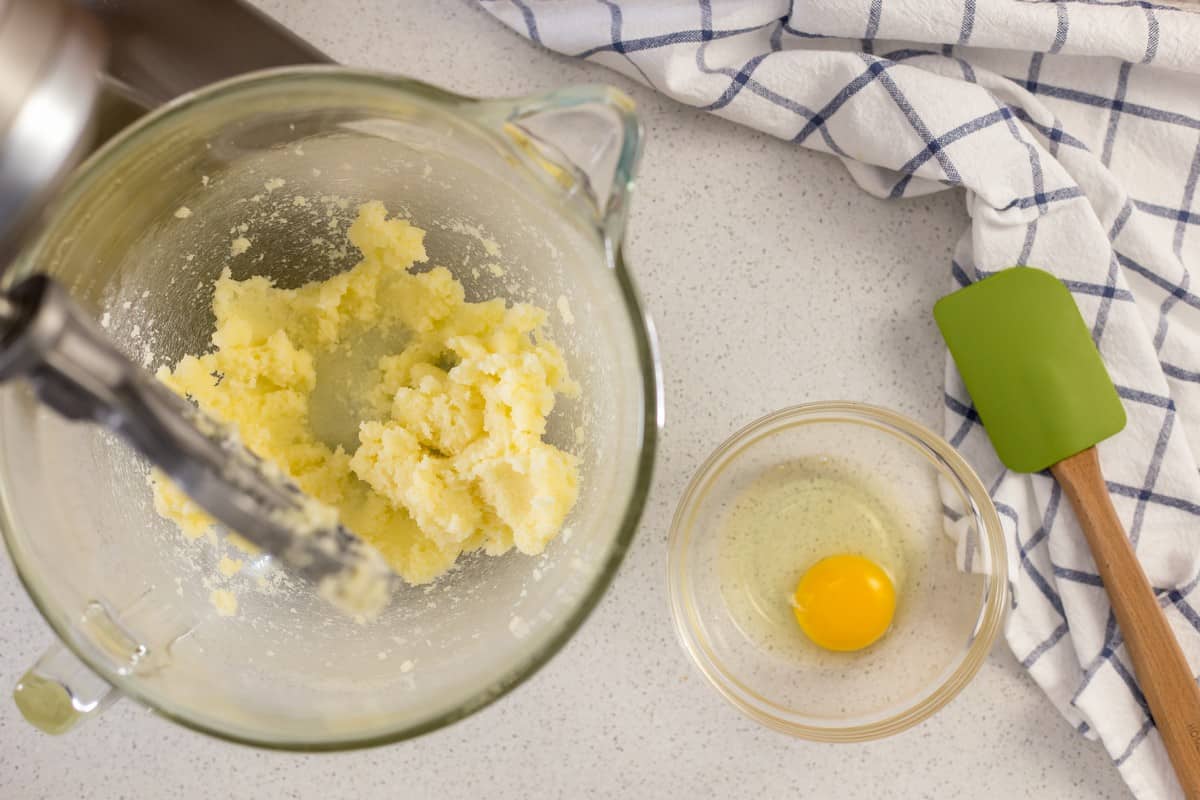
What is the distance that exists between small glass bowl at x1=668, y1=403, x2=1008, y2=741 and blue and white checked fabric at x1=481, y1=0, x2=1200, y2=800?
0.19ft

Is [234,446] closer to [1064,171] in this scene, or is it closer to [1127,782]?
[1064,171]

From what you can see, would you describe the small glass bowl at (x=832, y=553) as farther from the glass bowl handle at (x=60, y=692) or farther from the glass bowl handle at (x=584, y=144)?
the glass bowl handle at (x=60, y=692)

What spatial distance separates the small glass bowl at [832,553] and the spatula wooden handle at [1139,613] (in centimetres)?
12

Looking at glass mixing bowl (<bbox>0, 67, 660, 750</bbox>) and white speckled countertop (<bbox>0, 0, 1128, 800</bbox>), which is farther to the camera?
white speckled countertop (<bbox>0, 0, 1128, 800</bbox>)

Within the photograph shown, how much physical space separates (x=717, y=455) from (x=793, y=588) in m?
0.22

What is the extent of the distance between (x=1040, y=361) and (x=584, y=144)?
65 centimetres

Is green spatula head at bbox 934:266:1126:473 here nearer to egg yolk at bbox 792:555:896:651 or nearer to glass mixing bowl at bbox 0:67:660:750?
egg yolk at bbox 792:555:896:651

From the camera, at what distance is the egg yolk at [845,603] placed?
124cm

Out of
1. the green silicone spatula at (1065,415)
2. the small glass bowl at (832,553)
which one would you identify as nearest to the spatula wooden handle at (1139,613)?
the green silicone spatula at (1065,415)

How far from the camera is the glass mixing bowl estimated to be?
919mm

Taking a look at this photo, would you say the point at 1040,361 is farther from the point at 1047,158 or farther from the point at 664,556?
the point at 664,556

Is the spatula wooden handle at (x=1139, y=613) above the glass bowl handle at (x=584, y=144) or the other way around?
the other way around

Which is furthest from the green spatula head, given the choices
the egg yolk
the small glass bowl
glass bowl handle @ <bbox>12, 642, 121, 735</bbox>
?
glass bowl handle @ <bbox>12, 642, 121, 735</bbox>

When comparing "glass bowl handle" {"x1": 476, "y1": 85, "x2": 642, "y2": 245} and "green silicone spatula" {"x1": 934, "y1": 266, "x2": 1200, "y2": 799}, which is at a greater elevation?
"glass bowl handle" {"x1": 476, "y1": 85, "x2": 642, "y2": 245}
